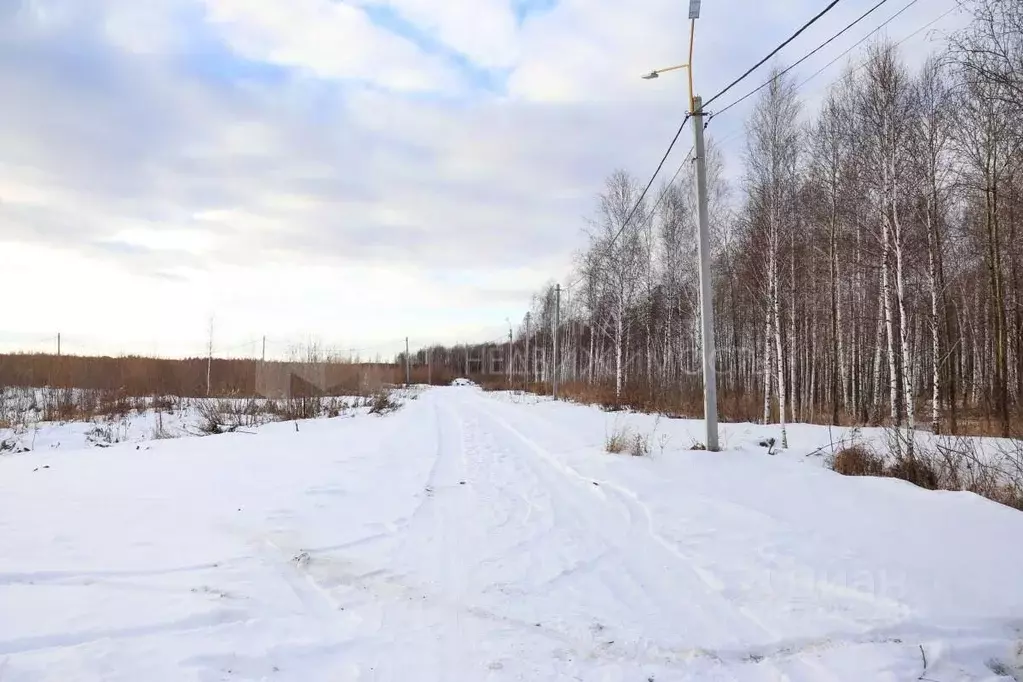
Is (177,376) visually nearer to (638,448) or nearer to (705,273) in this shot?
(638,448)

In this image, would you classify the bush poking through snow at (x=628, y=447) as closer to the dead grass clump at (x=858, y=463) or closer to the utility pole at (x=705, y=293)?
the utility pole at (x=705, y=293)

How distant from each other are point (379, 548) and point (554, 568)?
153cm

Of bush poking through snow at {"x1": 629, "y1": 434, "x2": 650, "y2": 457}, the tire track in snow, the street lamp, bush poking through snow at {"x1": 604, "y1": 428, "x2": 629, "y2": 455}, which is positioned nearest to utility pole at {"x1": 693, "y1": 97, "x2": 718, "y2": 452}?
the street lamp

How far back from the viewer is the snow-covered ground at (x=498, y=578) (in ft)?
9.17

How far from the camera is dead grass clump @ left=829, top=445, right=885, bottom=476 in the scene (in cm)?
780

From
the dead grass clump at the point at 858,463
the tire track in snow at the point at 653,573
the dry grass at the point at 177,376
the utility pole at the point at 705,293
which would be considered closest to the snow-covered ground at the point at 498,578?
the tire track in snow at the point at 653,573

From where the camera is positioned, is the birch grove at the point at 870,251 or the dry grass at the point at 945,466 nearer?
the dry grass at the point at 945,466

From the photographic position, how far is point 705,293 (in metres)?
9.30

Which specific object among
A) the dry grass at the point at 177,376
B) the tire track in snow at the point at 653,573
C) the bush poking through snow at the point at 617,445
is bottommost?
the tire track in snow at the point at 653,573

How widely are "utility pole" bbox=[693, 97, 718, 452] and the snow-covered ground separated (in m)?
1.84

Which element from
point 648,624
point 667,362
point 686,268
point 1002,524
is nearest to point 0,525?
point 648,624

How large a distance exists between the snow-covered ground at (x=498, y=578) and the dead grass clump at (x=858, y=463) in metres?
1.17

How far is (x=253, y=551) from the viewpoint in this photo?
4.31 meters

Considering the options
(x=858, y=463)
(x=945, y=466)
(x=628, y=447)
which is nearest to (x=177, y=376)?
(x=628, y=447)
